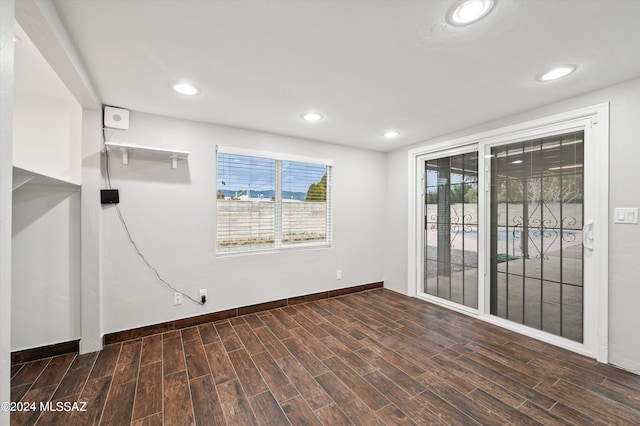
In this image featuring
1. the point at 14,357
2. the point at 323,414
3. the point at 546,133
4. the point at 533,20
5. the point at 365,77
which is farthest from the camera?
the point at 546,133

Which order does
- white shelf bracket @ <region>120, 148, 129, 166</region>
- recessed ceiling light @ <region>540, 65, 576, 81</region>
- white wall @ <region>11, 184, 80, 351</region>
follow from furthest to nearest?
1. white shelf bracket @ <region>120, 148, 129, 166</region>
2. white wall @ <region>11, 184, 80, 351</region>
3. recessed ceiling light @ <region>540, 65, 576, 81</region>

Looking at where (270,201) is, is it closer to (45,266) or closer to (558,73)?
(45,266)

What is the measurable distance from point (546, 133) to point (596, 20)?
4.59 ft

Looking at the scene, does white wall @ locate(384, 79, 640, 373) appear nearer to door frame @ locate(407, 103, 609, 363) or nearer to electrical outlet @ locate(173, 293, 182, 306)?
door frame @ locate(407, 103, 609, 363)

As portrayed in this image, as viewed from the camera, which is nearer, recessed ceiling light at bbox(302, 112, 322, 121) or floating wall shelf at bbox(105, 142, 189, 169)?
floating wall shelf at bbox(105, 142, 189, 169)

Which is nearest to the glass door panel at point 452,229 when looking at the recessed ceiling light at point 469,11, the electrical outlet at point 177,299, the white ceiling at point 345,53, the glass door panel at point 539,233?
the glass door panel at point 539,233

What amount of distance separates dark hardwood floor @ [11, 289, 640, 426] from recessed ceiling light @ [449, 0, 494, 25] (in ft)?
7.65

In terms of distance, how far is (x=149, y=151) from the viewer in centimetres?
267

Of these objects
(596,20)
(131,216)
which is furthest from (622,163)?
(131,216)

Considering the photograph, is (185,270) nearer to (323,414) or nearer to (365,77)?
(323,414)

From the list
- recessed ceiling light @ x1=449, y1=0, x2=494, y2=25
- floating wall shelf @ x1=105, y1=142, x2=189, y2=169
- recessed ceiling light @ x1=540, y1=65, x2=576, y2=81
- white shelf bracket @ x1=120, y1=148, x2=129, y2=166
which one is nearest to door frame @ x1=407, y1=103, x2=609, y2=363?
recessed ceiling light @ x1=540, y1=65, x2=576, y2=81

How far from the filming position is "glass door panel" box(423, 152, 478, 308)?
3.28 m

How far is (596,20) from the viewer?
1447 millimetres

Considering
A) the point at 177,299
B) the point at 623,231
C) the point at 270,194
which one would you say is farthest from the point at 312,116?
the point at 623,231
